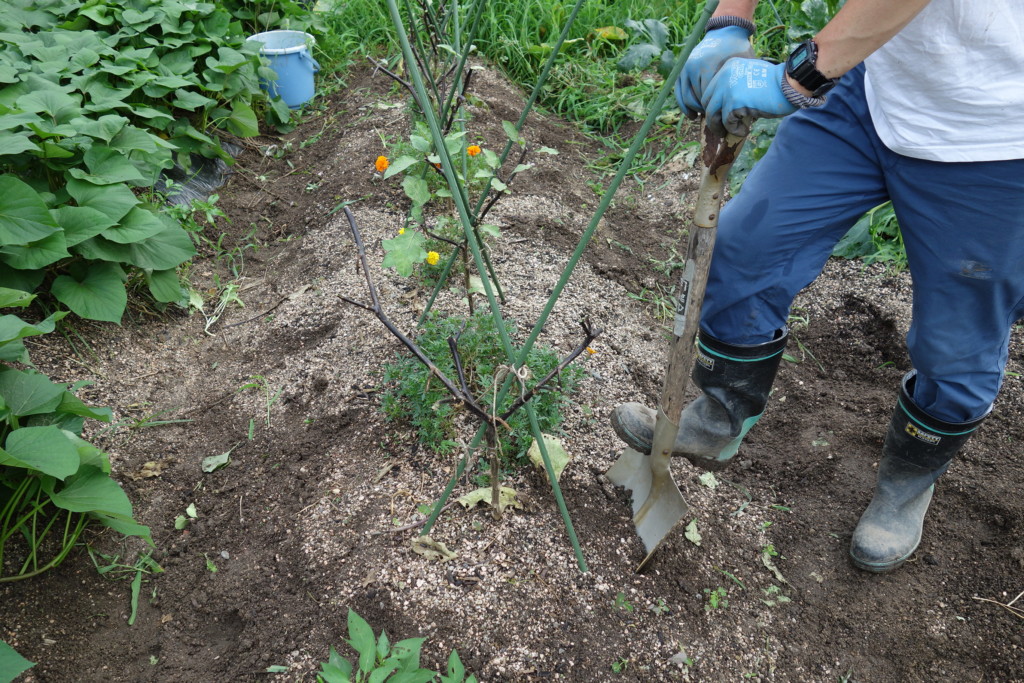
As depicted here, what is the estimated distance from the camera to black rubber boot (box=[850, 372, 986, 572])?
5.69 ft

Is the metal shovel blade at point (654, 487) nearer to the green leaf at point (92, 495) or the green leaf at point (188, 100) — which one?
the green leaf at point (92, 495)

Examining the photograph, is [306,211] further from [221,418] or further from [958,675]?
[958,675]

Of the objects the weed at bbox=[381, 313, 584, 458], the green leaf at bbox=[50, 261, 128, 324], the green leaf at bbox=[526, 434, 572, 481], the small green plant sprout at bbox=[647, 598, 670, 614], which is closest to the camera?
the small green plant sprout at bbox=[647, 598, 670, 614]

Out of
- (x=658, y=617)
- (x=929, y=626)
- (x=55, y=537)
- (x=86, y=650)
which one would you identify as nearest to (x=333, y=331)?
(x=55, y=537)

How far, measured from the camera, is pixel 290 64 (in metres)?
3.79

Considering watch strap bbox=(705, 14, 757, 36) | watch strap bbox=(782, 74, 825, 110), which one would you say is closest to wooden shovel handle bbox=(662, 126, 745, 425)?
watch strap bbox=(782, 74, 825, 110)

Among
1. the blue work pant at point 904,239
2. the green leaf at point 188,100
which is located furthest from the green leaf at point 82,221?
the blue work pant at point 904,239

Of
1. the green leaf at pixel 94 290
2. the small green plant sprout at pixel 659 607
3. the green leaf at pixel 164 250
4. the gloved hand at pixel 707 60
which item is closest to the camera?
the gloved hand at pixel 707 60

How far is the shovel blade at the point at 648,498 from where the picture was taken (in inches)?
69.6

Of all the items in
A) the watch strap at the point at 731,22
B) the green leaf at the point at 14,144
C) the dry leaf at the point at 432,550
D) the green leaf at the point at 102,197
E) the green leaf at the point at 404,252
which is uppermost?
the watch strap at the point at 731,22

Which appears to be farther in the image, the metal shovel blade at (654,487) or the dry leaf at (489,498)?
the dry leaf at (489,498)

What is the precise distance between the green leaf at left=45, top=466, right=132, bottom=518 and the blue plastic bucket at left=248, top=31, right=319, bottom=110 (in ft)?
8.61

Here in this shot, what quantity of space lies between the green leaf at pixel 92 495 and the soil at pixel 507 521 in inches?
8.9

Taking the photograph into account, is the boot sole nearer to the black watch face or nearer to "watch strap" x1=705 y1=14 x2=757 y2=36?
the black watch face
